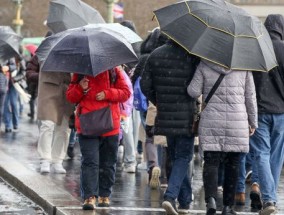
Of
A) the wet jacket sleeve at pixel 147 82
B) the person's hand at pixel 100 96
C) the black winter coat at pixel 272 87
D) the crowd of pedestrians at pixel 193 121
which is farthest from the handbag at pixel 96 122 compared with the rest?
the black winter coat at pixel 272 87

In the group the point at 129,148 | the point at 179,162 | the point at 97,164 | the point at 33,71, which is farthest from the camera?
the point at 33,71

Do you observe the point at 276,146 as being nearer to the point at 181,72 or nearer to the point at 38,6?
the point at 181,72

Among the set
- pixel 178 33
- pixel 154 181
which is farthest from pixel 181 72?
pixel 154 181

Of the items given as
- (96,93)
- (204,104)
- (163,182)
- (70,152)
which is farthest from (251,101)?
(70,152)

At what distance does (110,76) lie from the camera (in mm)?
10555

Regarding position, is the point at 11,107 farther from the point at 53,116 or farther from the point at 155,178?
the point at 155,178

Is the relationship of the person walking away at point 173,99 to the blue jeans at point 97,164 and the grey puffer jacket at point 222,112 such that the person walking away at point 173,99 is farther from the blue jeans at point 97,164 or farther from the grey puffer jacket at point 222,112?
the blue jeans at point 97,164

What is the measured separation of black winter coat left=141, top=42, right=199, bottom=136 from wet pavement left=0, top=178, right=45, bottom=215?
5.90 ft

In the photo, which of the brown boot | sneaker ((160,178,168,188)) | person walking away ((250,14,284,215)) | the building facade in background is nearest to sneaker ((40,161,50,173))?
sneaker ((160,178,168,188))

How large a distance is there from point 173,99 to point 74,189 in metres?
2.56

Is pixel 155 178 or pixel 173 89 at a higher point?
pixel 173 89

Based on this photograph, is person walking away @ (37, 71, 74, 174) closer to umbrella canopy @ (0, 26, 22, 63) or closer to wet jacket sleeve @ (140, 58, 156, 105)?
wet jacket sleeve @ (140, 58, 156, 105)

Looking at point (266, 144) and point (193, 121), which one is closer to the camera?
point (193, 121)

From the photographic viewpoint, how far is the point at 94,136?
10.4 meters
